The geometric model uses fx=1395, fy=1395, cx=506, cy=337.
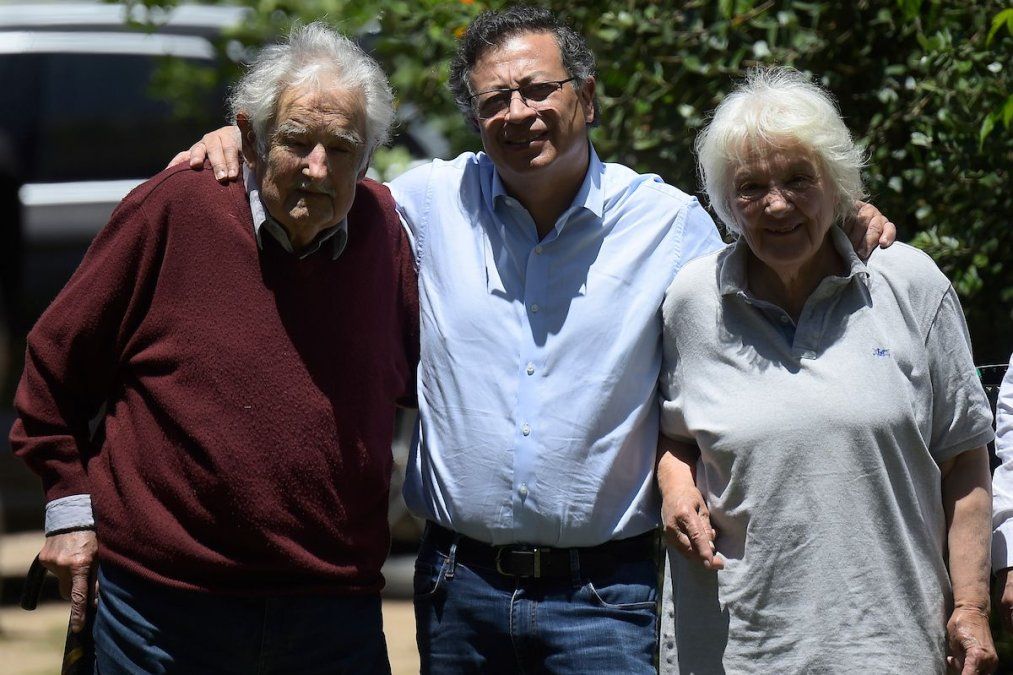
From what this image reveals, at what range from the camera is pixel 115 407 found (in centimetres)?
289

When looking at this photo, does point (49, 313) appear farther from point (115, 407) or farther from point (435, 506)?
point (435, 506)

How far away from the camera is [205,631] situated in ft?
9.14

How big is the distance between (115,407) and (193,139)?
3.52 metres

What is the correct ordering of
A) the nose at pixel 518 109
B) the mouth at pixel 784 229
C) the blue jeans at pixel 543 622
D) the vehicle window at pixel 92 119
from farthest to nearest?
the vehicle window at pixel 92 119
the nose at pixel 518 109
the blue jeans at pixel 543 622
the mouth at pixel 784 229

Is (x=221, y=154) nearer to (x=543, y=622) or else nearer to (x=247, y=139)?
(x=247, y=139)

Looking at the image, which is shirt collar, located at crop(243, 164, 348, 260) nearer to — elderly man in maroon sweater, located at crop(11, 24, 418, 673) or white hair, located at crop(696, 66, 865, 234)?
elderly man in maroon sweater, located at crop(11, 24, 418, 673)

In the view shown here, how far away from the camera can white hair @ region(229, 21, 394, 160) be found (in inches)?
112

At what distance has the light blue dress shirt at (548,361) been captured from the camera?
9.64 ft

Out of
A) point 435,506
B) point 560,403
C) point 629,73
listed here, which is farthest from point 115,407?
point 629,73

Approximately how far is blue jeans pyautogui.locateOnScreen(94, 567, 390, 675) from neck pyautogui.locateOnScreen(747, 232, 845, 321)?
3.60 ft

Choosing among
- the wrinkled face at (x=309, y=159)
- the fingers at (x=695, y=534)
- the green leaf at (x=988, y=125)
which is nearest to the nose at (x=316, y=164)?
the wrinkled face at (x=309, y=159)

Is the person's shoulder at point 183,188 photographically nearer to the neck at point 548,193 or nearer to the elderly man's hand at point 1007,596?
the neck at point 548,193

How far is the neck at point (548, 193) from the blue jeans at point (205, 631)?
0.96m

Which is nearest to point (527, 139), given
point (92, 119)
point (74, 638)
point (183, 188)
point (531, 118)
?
point (531, 118)
